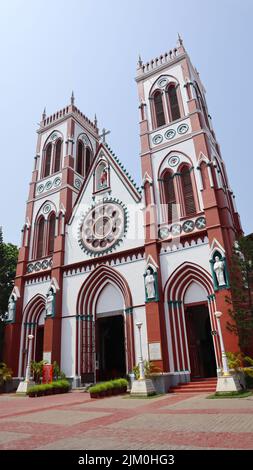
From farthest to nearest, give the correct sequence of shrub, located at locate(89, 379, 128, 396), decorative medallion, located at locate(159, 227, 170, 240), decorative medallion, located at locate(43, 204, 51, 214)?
decorative medallion, located at locate(43, 204, 51, 214) < decorative medallion, located at locate(159, 227, 170, 240) < shrub, located at locate(89, 379, 128, 396)

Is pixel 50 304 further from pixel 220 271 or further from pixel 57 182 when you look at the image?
pixel 220 271

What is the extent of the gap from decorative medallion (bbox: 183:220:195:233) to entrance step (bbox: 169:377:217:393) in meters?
8.04

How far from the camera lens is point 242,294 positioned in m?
15.5

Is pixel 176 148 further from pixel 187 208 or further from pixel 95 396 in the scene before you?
pixel 95 396

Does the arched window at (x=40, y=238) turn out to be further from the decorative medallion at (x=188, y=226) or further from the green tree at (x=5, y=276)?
the decorative medallion at (x=188, y=226)

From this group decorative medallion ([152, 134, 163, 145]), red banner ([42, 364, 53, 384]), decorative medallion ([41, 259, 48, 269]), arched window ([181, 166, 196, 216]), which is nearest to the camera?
red banner ([42, 364, 53, 384])

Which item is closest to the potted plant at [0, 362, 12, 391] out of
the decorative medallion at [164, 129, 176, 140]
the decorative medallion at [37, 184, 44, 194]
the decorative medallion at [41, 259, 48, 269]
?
the decorative medallion at [41, 259, 48, 269]

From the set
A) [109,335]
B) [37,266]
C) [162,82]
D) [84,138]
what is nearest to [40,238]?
[37,266]

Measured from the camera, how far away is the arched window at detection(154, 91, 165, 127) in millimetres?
24609

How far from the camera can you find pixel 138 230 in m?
21.2

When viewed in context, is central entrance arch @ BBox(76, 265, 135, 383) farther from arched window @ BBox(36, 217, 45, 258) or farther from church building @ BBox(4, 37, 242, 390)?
arched window @ BBox(36, 217, 45, 258)

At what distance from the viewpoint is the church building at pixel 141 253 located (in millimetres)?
17875
